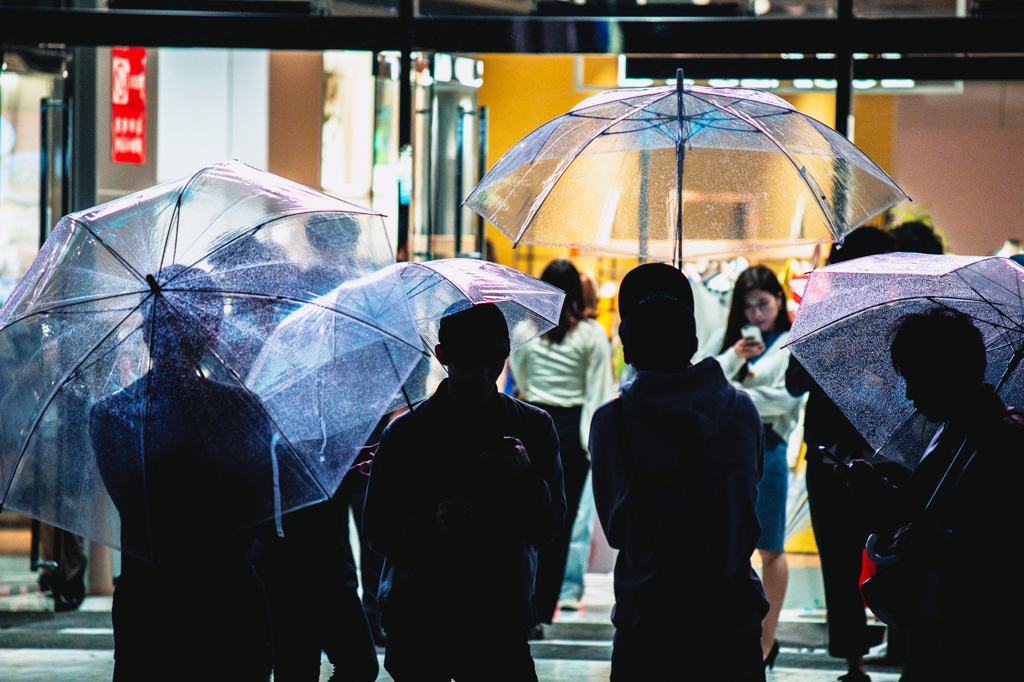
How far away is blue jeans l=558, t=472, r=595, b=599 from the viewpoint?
6602 mm

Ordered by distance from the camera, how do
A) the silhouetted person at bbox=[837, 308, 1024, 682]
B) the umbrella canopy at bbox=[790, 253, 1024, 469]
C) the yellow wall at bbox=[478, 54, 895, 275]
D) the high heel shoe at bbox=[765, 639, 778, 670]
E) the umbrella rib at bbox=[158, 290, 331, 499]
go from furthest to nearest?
the yellow wall at bbox=[478, 54, 895, 275] → the high heel shoe at bbox=[765, 639, 778, 670] → the umbrella canopy at bbox=[790, 253, 1024, 469] → the umbrella rib at bbox=[158, 290, 331, 499] → the silhouetted person at bbox=[837, 308, 1024, 682]

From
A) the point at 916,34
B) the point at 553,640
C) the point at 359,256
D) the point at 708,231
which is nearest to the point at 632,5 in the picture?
the point at 916,34

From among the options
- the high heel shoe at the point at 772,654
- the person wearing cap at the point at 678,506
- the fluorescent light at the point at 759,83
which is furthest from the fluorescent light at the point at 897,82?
the person wearing cap at the point at 678,506

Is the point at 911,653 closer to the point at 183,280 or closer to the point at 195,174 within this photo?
the point at 183,280

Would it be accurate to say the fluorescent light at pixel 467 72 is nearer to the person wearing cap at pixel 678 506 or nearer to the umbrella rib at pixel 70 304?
the person wearing cap at pixel 678 506

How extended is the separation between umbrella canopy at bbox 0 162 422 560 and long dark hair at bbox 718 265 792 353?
2986 millimetres

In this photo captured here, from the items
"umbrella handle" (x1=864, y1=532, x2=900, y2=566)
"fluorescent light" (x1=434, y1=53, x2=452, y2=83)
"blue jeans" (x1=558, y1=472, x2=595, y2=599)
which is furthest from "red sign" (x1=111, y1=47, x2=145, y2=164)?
"umbrella handle" (x1=864, y1=532, x2=900, y2=566)

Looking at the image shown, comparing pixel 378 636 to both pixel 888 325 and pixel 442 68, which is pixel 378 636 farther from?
pixel 888 325

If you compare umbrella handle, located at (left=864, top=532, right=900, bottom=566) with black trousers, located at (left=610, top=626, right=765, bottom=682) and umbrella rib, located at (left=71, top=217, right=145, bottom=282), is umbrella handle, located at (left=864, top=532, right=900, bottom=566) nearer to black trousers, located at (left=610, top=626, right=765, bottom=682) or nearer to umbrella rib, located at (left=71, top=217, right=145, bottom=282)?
black trousers, located at (left=610, top=626, right=765, bottom=682)

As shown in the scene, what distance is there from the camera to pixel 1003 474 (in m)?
2.64

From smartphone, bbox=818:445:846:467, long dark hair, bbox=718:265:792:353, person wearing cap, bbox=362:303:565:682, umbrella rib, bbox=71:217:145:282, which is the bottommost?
person wearing cap, bbox=362:303:565:682

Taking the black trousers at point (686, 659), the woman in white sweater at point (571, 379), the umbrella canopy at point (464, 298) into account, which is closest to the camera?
the black trousers at point (686, 659)

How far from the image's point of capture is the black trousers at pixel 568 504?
5.98 metres

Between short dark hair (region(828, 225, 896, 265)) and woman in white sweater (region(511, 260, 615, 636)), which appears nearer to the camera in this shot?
short dark hair (region(828, 225, 896, 265))
